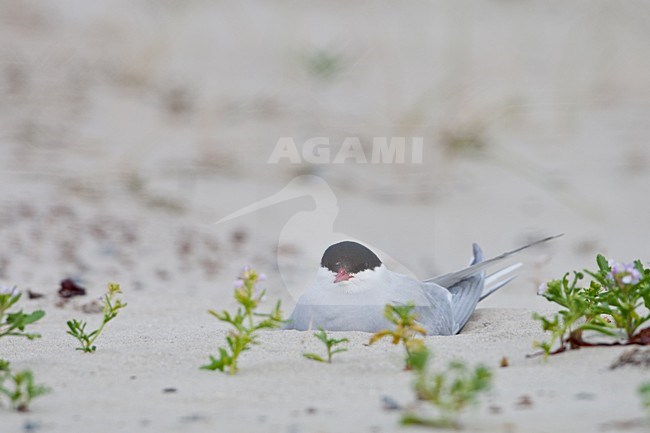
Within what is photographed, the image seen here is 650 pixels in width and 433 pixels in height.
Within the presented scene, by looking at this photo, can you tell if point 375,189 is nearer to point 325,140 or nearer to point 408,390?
point 325,140

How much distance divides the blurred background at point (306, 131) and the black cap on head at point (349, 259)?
135cm

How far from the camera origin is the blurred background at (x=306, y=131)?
22.3ft

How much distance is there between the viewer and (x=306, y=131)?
9469 mm

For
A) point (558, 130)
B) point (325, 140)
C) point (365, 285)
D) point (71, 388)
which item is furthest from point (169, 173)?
point (71, 388)

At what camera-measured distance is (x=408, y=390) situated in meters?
2.54

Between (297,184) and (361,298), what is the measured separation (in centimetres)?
439

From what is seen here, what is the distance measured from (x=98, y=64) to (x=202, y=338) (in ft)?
23.5

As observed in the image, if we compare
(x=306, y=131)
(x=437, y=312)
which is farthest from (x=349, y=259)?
(x=306, y=131)

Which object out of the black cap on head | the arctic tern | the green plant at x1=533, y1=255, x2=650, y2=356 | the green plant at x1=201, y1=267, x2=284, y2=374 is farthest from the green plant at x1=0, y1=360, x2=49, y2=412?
the black cap on head

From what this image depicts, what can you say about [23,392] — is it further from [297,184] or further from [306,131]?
[306,131]

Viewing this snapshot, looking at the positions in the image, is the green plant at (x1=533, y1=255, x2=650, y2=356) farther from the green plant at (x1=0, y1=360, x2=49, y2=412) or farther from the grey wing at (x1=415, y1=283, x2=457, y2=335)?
the green plant at (x1=0, y1=360, x2=49, y2=412)

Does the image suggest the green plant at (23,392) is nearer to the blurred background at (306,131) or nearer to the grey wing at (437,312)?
the grey wing at (437,312)

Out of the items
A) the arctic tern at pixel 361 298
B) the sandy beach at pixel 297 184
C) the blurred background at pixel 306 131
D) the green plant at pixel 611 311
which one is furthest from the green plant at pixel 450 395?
the blurred background at pixel 306 131

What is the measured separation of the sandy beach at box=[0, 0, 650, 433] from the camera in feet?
8.46
